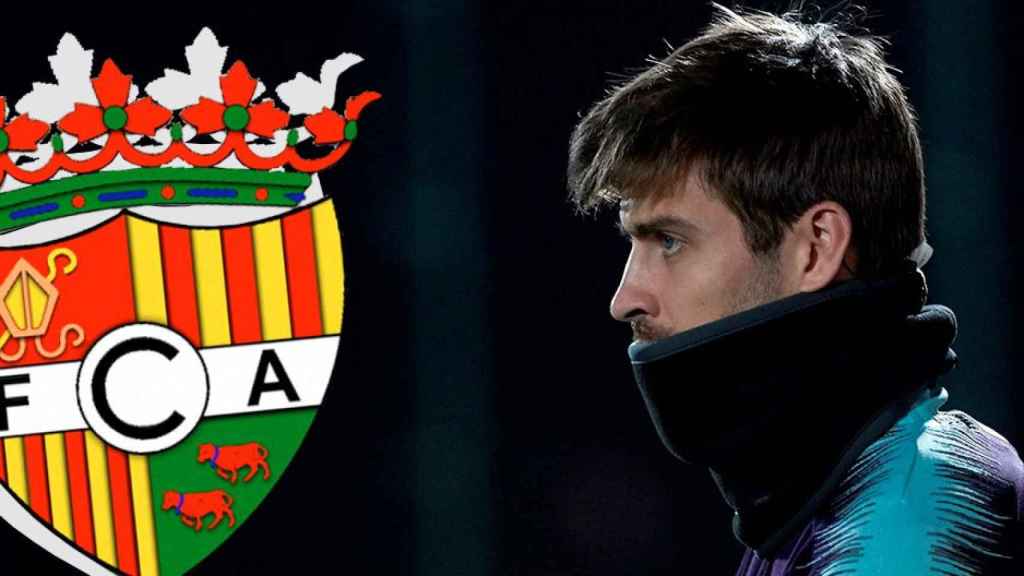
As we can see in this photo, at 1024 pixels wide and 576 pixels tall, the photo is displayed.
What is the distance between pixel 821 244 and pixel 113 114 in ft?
8.30

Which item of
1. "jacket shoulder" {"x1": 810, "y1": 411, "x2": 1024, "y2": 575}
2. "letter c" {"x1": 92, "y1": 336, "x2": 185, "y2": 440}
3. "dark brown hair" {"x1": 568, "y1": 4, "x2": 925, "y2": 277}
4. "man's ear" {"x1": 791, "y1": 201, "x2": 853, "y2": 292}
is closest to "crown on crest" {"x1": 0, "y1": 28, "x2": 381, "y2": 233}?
"letter c" {"x1": 92, "y1": 336, "x2": 185, "y2": 440}

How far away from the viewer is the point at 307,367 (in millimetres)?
3389

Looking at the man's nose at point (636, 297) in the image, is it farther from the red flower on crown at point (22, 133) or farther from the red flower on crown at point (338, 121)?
the red flower on crown at point (22, 133)

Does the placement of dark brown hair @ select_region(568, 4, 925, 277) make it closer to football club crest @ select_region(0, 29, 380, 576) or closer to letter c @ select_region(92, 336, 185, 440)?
football club crest @ select_region(0, 29, 380, 576)

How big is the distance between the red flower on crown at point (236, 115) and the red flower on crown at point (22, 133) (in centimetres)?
33

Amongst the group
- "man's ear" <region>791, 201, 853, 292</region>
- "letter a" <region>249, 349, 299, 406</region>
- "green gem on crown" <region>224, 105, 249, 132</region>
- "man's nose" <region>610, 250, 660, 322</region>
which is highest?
"green gem on crown" <region>224, 105, 249, 132</region>

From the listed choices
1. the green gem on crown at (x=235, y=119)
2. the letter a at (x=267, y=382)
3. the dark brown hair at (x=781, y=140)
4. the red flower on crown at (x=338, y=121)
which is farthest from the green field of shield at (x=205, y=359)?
the dark brown hair at (x=781, y=140)

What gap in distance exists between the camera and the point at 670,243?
1.27 meters

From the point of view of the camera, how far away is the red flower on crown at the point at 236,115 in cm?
347

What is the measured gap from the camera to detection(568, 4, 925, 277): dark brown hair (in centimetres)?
127

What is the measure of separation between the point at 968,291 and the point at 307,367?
151 cm

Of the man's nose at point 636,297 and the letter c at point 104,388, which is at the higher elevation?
the man's nose at point 636,297

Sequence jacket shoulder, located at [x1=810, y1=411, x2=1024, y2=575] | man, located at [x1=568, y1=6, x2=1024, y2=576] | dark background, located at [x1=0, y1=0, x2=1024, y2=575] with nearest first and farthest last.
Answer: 1. jacket shoulder, located at [x1=810, y1=411, x2=1024, y2=575]
2. man, located at [x1=568, y1=6, x2=1024, y2=576]
3. dark background, located at [x1=0, y1=0, x2=1024, y2=575]

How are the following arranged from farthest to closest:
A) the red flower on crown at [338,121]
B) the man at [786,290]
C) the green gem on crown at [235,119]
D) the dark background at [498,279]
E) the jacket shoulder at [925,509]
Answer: the green gem on crown at [235,119], the red flower on crown at [338,121], the dark background at [498,279], the man at [786,290], the jacket shoulder at [925,509]
